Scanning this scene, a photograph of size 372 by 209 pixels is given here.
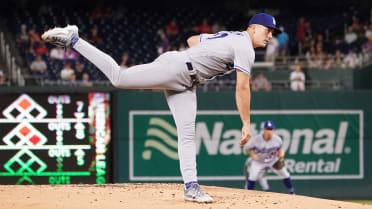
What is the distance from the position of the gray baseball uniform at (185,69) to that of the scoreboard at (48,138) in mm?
5197

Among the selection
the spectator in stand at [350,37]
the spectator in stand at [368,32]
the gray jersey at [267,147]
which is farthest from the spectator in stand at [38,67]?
the spectator in stand at [368,32]

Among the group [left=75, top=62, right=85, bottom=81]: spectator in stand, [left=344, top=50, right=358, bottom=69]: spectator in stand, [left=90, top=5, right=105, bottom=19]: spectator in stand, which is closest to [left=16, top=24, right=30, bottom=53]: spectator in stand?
[left=90, top=5, right=105, bottom=19]: spectator in stand

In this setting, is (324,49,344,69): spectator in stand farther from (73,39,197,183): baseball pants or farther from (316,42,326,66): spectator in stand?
(73,39,197,183): baseball pants

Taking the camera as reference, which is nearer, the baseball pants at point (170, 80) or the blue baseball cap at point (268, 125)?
the baseball pants at point (170, 80)

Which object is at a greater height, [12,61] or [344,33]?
[344,33]

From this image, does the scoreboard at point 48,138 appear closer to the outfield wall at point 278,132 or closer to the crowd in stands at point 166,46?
the outfield wall at point 278,132

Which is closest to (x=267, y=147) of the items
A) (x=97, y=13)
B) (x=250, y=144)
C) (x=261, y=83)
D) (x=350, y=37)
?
(x=250, y=144)

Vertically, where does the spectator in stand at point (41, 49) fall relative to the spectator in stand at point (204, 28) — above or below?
below

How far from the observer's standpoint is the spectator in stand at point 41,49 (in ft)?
48.8

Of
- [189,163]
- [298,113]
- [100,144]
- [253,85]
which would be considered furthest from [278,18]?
[189,163]

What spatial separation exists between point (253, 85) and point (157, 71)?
7.81 meters

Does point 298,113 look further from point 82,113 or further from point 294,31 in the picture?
point 294,31

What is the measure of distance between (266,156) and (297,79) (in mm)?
2734

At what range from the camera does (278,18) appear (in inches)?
794
